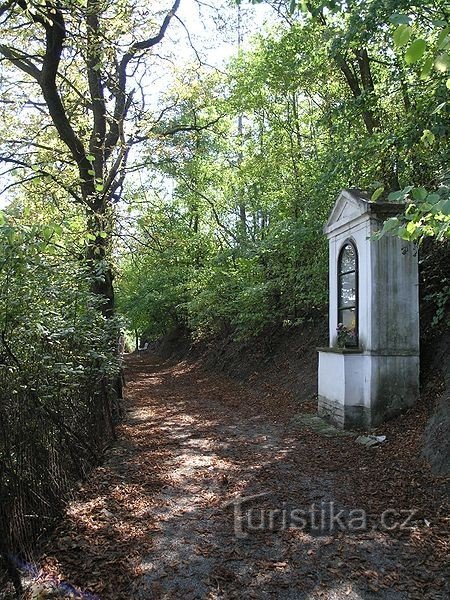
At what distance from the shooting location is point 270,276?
13.0 meters

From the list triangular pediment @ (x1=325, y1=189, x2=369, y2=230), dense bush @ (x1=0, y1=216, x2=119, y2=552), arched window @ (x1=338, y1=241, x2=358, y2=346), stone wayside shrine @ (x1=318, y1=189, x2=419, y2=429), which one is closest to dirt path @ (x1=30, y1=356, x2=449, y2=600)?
dense bush @ (x1=0, y1=216, x2=119, y2=552)

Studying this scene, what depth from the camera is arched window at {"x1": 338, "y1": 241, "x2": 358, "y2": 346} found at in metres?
7.30

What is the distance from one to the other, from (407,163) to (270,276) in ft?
20.4

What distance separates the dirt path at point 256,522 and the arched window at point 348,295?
5.08 feet

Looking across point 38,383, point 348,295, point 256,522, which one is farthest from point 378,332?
point 38,383

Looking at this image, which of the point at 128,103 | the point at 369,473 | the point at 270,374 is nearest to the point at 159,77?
the point at 128,103

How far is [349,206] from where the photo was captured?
749 cm

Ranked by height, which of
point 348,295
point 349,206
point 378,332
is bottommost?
point 378,332

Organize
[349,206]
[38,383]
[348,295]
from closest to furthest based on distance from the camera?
[38,383] < [349,206] < [348,295]

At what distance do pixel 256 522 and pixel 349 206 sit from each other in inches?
203

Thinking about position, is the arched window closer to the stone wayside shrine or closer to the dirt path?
the stone wayside shrine

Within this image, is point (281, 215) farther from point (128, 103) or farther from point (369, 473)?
point (369, 473)

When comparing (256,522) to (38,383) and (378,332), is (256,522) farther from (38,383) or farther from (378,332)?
(378,332)

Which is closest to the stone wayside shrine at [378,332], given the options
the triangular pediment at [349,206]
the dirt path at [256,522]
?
the triangular pediment at [349,206]
